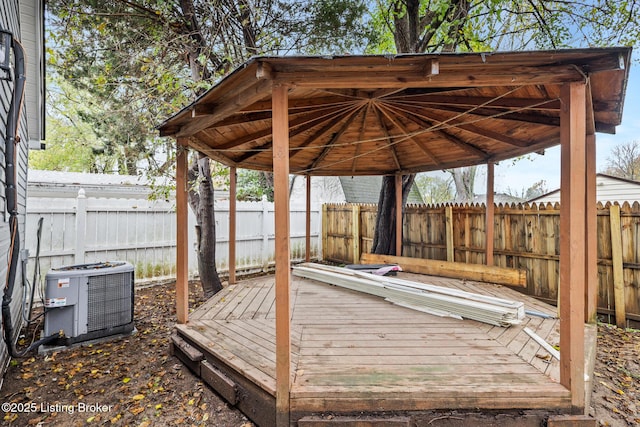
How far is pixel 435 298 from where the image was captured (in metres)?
3.65

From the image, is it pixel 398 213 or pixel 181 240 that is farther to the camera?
pixel 398 213

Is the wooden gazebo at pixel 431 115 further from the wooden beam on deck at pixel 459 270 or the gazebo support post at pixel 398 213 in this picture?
the gazebo support post at pixel 398 213

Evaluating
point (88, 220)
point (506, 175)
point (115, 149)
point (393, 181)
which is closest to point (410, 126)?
point (393, 181)

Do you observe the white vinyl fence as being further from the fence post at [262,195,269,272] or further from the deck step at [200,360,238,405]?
the deck step at [200,360,238,405]

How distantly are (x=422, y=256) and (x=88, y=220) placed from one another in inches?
250

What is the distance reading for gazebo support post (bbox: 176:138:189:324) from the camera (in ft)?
11.0

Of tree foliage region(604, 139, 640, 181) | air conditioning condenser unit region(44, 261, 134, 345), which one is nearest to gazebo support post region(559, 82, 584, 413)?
air conditioning condenser unit region(44, 261, 134, 345)

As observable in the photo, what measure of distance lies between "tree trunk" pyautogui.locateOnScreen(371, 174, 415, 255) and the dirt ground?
354 cm

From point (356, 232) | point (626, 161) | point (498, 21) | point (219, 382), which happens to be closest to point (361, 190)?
point (356, 232)

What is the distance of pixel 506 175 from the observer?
21.1 metres

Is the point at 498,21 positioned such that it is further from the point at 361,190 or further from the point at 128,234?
the point at 128,234

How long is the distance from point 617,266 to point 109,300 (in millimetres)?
6522

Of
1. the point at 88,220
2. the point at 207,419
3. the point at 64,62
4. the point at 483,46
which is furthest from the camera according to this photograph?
the point at 483,46

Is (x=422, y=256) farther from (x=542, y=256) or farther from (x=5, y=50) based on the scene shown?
(x=5, y=50)
